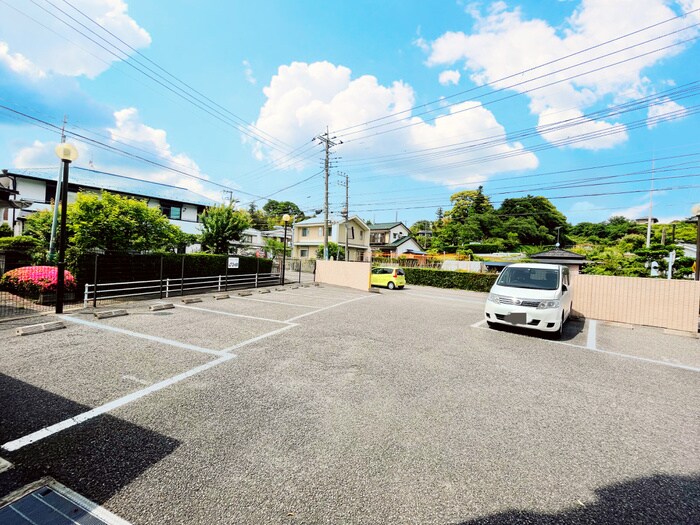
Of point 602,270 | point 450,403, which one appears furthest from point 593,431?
point 602,270

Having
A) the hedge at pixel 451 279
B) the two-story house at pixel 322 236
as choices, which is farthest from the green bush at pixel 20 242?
the two-story house at pixel 322 236

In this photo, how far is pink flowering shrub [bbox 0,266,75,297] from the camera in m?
8.32

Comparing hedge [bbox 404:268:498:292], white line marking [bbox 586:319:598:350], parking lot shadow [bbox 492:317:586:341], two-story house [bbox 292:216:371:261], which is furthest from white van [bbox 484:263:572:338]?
two-story house [bbox 292:216:371:261]

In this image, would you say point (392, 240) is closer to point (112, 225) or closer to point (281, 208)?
point (281, 208)

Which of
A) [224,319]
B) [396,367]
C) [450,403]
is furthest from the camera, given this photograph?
[224,319]

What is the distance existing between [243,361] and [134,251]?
905 cm

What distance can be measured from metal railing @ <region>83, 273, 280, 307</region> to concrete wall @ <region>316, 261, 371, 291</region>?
407cm

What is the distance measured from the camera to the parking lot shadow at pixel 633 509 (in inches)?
74.8

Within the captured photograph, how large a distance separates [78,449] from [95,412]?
668 mm

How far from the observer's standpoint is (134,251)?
1095 cm

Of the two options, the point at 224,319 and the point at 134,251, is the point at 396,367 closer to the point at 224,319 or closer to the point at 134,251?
the point at 224,319

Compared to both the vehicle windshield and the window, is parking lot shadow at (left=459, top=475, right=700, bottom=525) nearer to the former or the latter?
the vehicle windshield

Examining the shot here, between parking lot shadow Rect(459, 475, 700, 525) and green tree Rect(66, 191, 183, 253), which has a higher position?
green tree Rect(66, 191, 183, 253)

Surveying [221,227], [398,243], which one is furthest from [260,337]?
[398,243]
